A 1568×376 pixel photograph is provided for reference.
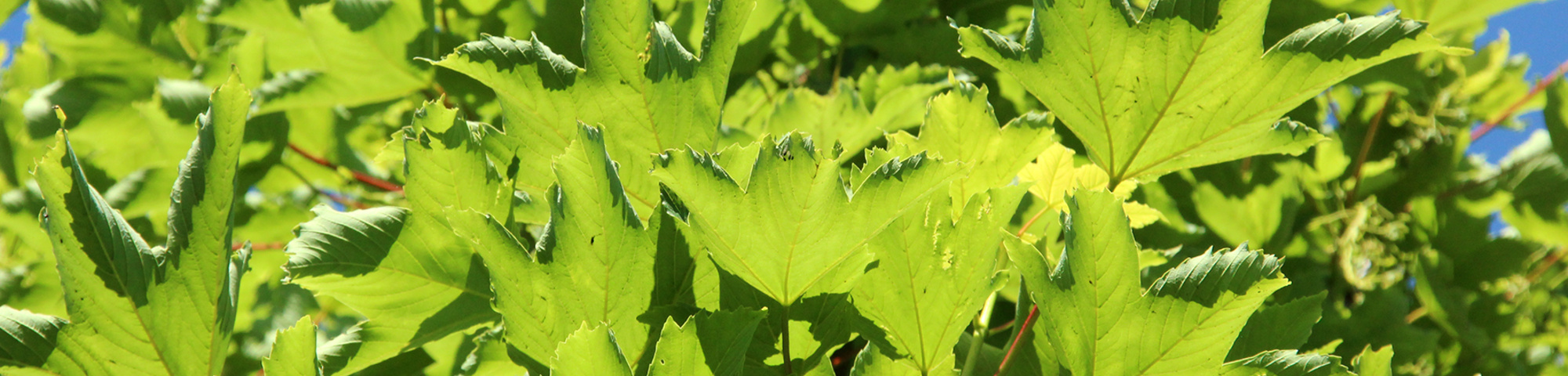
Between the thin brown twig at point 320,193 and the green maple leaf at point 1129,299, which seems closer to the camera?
the green maple leaf at point 1129,299

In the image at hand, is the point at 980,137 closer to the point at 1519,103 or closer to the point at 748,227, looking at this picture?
the point at 748,227

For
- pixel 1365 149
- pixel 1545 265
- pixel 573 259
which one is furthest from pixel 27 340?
pixel 1545 265

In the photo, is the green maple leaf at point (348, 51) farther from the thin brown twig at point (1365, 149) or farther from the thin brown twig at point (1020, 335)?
the thin brown twig at point (1365, 149)

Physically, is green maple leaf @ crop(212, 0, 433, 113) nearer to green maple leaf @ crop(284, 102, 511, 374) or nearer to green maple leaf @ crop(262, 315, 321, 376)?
green maple leaf @ crop(284, 102, 511, 374)

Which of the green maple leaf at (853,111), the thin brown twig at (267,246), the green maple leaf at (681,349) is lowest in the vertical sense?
the thin brown twig at (267,246)

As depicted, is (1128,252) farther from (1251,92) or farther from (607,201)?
(607,201)

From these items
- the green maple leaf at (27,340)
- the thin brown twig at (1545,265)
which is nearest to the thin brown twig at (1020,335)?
the green maple leaf at (27,340)

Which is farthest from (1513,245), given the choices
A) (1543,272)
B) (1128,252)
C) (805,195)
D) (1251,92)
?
(805,195)
